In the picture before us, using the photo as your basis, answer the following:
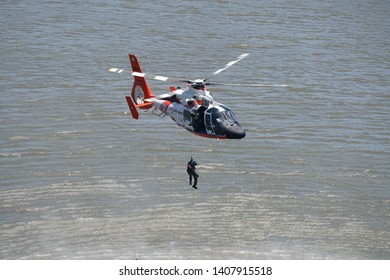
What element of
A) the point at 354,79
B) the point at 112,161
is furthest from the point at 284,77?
the point at 112,161

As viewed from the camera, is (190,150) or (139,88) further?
(190,150)

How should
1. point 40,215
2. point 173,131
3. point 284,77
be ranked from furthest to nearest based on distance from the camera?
point 284,77 < point 173,131 < point 40,215

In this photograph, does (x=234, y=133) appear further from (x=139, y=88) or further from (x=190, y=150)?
(x=190, y=150)

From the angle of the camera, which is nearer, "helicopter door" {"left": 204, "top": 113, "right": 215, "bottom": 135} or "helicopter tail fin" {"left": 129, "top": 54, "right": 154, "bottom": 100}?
"helicopter door" {"left": 204, "top": 113, "right": 215, "bottom": 135}

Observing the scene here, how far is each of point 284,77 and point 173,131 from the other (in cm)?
1793

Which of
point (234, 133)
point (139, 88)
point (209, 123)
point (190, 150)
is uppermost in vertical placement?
point (209, 123)

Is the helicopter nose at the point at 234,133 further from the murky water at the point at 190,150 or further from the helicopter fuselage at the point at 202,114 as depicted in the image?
the murky water at the point at 190,150

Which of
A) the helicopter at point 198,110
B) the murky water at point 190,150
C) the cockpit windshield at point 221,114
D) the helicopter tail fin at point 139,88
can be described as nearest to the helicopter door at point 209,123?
the helicopter at point 198,110

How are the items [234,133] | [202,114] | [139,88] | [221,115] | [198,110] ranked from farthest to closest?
[139,88] → [198,110] → [202,114] → [221,115] → [234,133]

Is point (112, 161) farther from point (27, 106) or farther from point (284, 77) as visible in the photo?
point (284, 77)

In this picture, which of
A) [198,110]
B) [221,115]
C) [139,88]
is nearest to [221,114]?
[221,115]

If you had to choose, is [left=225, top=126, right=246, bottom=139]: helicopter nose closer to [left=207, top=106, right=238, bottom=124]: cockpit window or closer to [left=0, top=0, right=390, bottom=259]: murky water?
[left=207, top=106, right=238, bottom=124]: cockpit window

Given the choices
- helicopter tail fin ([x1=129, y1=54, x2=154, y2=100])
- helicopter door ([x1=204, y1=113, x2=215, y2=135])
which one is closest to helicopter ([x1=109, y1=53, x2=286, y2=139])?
helicopter door ([x1=204, y1=113, x2=215, y2=135])

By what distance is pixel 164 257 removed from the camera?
4259cm
